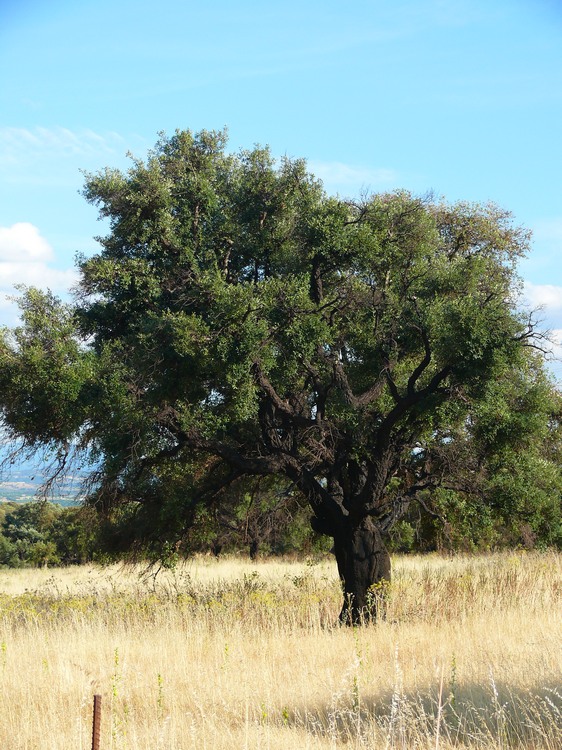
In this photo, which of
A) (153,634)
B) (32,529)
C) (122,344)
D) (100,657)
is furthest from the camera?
(32,529)

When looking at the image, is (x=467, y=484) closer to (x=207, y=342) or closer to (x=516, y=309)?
(x=516, y=309)

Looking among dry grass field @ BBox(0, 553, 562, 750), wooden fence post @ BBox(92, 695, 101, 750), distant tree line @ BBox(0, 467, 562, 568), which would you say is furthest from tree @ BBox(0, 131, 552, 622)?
wooden fence post @ BBox(92, 695, 101, 750)

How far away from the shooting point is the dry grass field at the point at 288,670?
6.13m

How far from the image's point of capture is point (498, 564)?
1695cm

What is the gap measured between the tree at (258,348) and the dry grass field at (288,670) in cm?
198

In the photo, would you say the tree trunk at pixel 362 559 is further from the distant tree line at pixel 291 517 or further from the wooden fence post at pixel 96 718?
the wooden fence post at pixel 96 718

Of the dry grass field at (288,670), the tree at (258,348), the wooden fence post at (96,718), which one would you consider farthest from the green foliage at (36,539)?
the wooden fence post at (96,718)

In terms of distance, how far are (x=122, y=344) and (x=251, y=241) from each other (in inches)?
115

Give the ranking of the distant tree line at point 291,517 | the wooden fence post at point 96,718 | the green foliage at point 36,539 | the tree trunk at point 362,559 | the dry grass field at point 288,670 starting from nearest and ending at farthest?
the wooden fence post at point 96,718, the dry grass field at point 288,670, the tree trunk at point 362,559, the distant tree line at point 291,517, the green foliage at point 36,539

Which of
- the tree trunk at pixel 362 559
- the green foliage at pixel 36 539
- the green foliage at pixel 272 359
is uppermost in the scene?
the green foliage at pixel 272 359

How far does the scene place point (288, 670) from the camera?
848 cm

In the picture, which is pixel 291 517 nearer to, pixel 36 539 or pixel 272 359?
pixel 272 359

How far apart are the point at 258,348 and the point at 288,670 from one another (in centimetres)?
526

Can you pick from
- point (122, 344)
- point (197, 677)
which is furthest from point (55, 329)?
point (197, 677)
